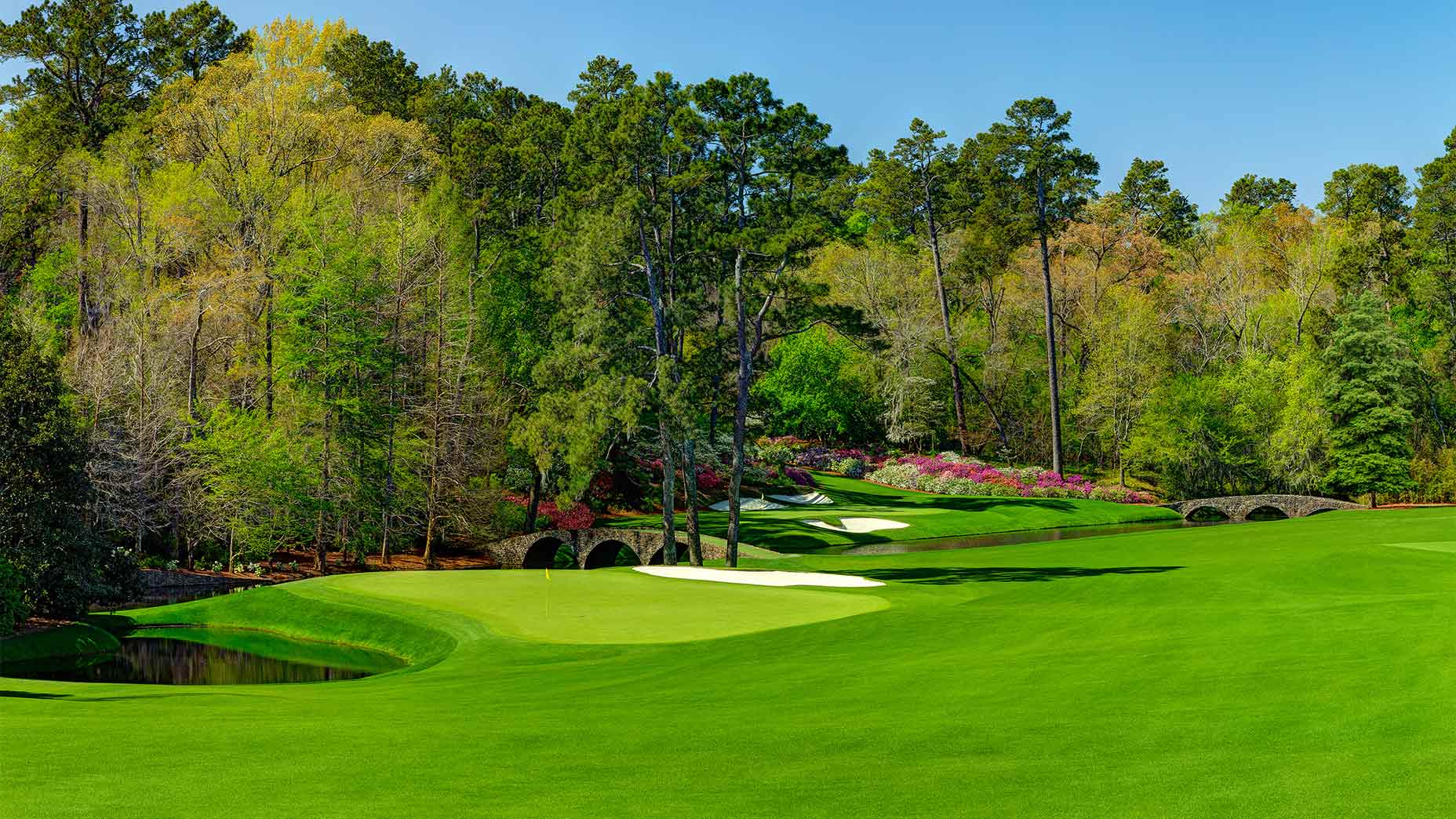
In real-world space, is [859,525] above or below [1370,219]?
below

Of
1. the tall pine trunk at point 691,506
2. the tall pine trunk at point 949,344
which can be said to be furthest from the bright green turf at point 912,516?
the tall pine trunk at point 949,344

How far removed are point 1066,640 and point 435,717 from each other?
1051 cm

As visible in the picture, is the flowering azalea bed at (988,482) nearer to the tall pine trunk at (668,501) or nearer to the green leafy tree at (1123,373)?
the green leafy tree at (1123,373)

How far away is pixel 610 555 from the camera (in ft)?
169

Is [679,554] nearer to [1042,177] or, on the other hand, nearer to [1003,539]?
[1003,539]

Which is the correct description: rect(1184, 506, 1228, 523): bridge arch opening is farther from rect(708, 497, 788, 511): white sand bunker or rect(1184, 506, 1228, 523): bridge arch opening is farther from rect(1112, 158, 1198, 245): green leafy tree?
rect(1112, 158, 1198, 245): green leafy tree

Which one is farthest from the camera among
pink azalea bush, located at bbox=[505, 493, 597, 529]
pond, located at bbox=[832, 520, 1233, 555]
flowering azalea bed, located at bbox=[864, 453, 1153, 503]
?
flowering azalea bed, located at bbox=[864, 453, 1153, 503]

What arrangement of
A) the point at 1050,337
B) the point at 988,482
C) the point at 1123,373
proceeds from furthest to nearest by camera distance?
the point at 1123,373, the point at 1050,337, the point at 988,482

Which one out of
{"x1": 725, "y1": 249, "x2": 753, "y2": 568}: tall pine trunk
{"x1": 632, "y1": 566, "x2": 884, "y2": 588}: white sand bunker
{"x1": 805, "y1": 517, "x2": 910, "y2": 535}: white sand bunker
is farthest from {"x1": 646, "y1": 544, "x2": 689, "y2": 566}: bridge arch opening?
{"x1": 632, "y1": 566, "x2": 884, "y2": 588}: white sand bunker

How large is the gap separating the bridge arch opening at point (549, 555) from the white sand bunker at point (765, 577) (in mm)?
15236

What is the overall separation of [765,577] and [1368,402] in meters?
50.1

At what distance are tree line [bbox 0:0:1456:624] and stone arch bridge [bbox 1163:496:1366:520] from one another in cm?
561

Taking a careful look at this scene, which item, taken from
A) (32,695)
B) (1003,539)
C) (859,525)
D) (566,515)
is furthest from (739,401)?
(32,695)

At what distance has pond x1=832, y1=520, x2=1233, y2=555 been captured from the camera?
48719 mm
